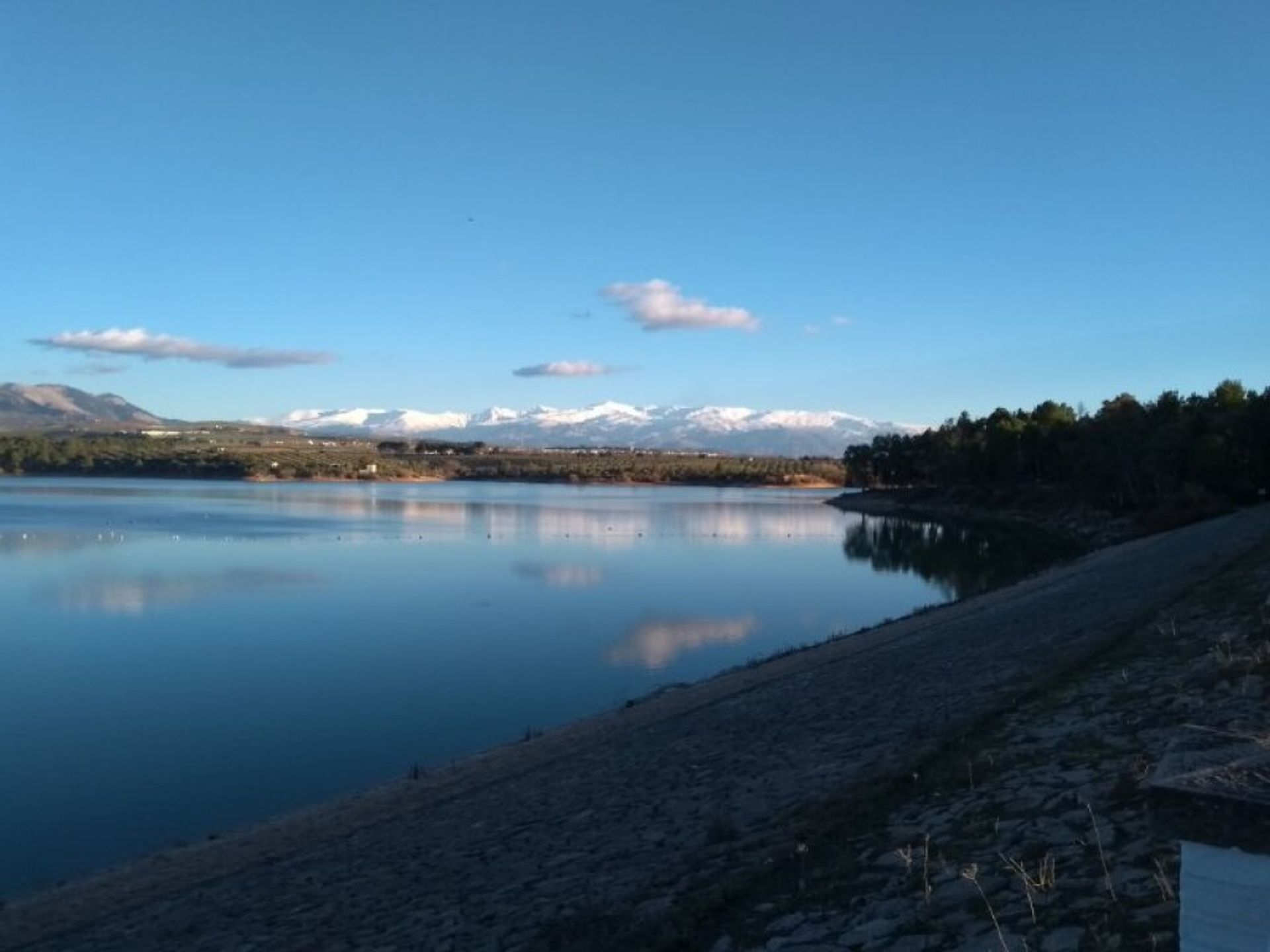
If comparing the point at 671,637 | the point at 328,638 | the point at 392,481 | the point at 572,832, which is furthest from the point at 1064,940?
the point at 392,481

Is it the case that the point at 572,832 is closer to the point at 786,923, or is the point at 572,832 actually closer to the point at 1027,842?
the point at 786,923

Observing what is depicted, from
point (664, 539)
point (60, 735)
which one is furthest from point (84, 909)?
point (664, 539)

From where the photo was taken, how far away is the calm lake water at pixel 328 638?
1477 centimetres

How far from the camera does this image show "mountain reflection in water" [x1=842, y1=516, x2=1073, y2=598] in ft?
136

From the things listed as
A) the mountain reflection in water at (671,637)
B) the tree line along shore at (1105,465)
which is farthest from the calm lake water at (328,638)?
the tree line along shore at (1105,465)

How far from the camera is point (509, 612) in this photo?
102 feet

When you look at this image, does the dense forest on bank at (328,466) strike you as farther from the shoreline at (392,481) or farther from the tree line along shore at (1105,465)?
the tree line along shore at (1105,465)

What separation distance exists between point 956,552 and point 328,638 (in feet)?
118

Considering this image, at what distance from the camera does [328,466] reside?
15562 cm

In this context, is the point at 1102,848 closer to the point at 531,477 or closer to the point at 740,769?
the point at 740,769

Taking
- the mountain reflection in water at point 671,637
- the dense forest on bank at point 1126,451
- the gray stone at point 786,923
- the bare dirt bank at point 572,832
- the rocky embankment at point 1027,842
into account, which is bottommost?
the mountain reflection in water at point 671,637

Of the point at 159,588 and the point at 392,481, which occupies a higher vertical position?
the point at 392,481

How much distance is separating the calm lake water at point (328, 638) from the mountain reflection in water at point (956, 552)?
13.3 inches

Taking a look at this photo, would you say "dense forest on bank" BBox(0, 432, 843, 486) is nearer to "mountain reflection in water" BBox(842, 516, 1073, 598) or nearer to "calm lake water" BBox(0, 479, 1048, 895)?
"calm lake water" BBox(0, 479, 1048, 895)
